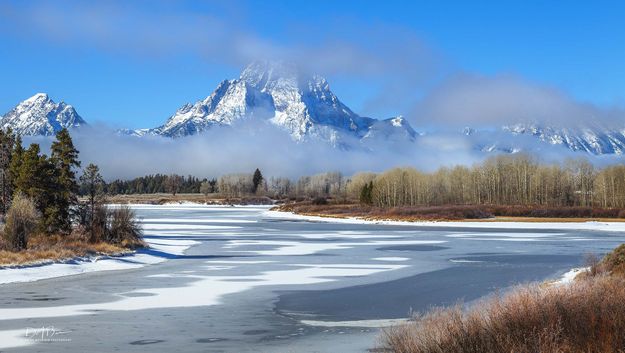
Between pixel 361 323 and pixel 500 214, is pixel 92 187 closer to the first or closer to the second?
pixel 361 323

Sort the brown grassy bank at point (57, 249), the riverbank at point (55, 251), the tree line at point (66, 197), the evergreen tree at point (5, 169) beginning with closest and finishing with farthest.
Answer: the riverbank at point (55, 251), the brown grassy bank at point (57, 249), the tree line at point (66, 197), the evergreen tree at point (5, 169)

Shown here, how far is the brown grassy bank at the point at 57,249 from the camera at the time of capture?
28.4 m

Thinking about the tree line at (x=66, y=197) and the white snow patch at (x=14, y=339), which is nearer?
the white snow patch at (x=14, y=339)

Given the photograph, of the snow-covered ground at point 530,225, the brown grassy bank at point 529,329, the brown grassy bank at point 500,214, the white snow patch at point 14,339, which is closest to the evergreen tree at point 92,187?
the white snow patch at point 14,339

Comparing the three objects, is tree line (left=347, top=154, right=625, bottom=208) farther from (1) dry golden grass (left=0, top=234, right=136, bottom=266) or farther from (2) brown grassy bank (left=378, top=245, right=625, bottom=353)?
(2) brown grassy bank (left=378, top=245, right=625, bottom=353)

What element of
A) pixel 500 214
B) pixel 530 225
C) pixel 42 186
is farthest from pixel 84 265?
pixel 500 214

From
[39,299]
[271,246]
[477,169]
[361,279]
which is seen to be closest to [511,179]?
[477,169]

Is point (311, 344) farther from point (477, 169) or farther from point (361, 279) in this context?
point (477, 169)

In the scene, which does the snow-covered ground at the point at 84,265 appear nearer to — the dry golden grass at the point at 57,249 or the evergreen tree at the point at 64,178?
the dry golden grass at the point at 57,249

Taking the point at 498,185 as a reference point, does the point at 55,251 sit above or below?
below

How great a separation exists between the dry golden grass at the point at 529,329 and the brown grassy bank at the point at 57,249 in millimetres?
21316

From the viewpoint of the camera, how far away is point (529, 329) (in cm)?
1065

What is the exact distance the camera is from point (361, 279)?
2652 centimetres

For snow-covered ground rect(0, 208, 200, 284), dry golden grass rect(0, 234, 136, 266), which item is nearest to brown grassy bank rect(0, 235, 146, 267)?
dry golden grass rect(0, 234, 136, 266)
